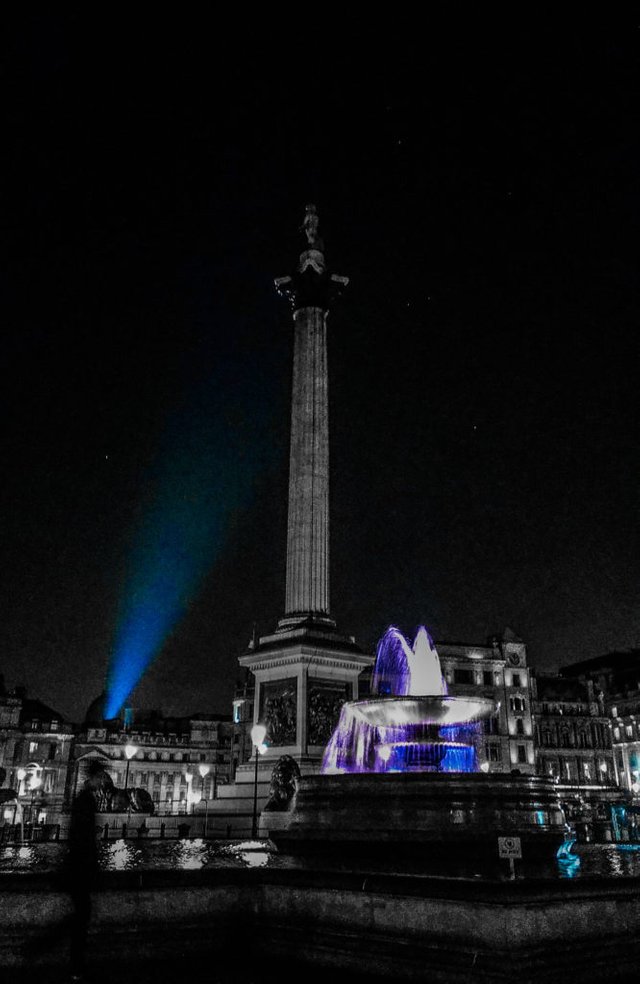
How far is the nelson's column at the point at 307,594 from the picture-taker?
84.0 ft

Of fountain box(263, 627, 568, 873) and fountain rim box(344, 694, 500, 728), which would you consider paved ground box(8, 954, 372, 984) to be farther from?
fountain rim box(344, 694, 500, 728)

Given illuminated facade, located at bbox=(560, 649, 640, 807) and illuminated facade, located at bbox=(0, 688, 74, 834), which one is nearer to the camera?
illuminated facade, located at bbox=(560, 649, 640, 807)

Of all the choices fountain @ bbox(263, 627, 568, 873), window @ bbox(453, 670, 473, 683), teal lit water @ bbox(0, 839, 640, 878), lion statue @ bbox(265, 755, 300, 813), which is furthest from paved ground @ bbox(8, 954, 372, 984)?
window @ bbox(453, 670, 473, 683)

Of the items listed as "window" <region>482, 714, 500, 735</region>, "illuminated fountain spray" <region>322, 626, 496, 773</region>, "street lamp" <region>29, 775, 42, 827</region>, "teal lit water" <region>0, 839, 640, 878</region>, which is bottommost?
"street lamp" <region>29, 775, 42, 827</region>

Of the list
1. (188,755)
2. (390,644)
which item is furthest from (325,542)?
(188,755)

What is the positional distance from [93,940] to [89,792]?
59.6 inches

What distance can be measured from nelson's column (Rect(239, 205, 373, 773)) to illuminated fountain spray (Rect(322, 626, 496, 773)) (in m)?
5.93

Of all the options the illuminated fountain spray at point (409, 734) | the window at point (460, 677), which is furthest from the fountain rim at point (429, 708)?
the window at point (460, 677)

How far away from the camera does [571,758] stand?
267 ft

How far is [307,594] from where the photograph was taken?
29.8m

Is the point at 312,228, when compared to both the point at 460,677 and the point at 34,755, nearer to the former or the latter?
the point at 460,677

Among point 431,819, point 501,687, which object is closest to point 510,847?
point 431,819

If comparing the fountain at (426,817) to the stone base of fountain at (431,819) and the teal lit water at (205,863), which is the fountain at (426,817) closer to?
the stone base of fountain at (431,819)

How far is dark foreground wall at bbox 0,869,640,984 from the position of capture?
724 cm
